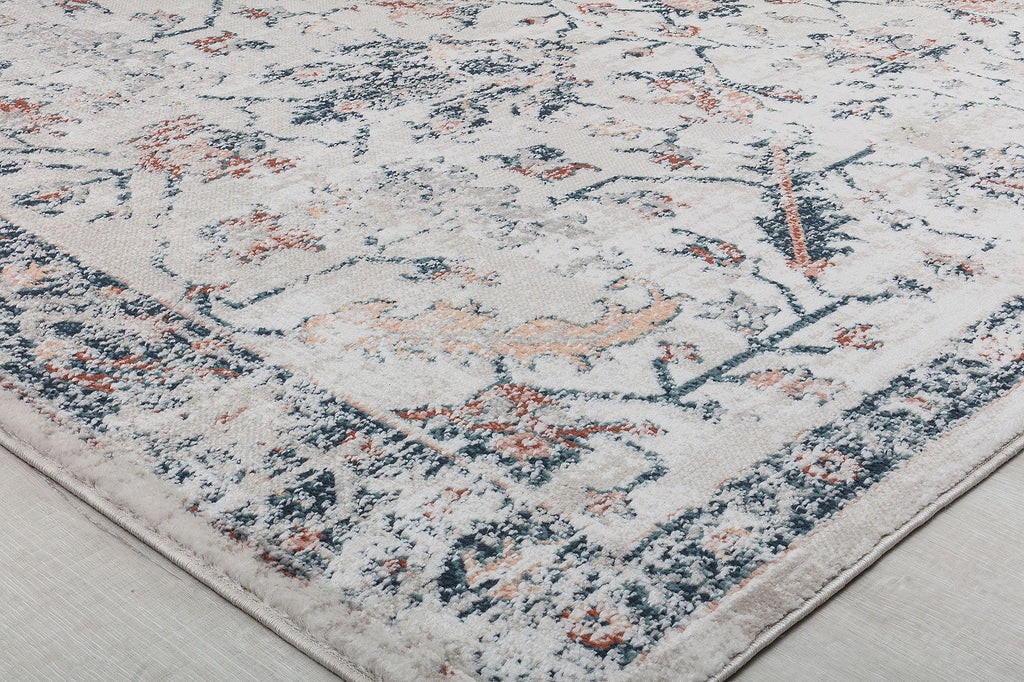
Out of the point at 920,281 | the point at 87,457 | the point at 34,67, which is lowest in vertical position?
the point at 34,67

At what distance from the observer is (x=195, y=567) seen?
36.0 inches

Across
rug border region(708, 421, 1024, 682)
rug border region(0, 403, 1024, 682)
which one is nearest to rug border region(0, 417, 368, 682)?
rug border region(0, 403, 1024, 682)

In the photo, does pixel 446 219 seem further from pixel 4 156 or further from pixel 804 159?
pixel 4 156

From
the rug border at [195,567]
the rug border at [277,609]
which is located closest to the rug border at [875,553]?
the rug border at [277,609]

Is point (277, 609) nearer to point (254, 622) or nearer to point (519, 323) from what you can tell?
point (254, 622)

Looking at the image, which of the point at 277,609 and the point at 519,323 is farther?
the point at 519,323

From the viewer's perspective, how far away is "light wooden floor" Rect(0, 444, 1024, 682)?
2.73 ft

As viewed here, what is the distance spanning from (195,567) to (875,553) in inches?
24.3

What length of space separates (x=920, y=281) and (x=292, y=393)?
0.84m

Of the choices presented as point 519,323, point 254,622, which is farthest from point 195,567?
point 519,323

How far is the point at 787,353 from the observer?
1216mm

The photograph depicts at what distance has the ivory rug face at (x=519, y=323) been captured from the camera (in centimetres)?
91

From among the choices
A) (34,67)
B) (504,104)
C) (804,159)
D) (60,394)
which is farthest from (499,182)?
(34,67)

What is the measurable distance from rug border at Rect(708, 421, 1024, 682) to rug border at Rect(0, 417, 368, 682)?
1.00 feet
